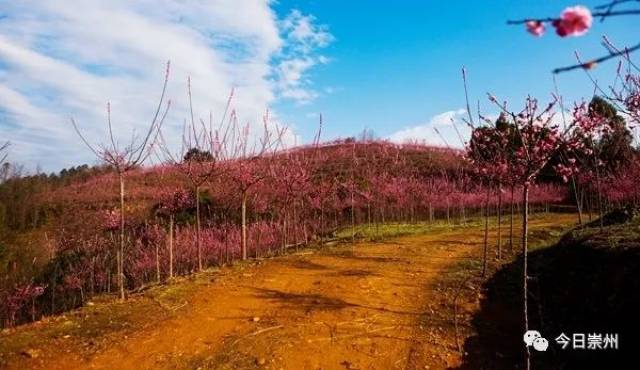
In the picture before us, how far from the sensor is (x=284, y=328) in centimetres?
696

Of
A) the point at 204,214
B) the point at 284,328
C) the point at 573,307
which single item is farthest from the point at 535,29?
the point at 204,214

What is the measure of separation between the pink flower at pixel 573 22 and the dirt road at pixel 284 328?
494 centimetres

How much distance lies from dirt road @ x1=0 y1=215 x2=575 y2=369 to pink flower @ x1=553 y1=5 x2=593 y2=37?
4940 millimetres

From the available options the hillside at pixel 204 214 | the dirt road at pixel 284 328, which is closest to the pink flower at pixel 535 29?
the dirt road at pixel 284 328

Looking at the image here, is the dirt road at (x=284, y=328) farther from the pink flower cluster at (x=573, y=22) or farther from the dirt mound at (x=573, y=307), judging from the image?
the pink flower cluster at (x=573, y=22)

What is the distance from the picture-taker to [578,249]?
8.42m

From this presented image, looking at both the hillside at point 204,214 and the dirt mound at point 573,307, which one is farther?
the hillside at point 204,214

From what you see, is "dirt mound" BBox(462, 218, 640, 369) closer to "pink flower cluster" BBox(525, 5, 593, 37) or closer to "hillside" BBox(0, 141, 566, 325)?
"pink flower cluster" BBox(525, 5, 593, 37)

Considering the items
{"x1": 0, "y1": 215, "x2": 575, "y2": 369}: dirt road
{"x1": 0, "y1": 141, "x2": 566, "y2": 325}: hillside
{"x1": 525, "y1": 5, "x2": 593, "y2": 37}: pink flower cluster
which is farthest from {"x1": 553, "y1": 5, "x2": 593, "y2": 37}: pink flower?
{"x1": 0, "y1": 141, "x2": 566, "y2": 325}: hillside

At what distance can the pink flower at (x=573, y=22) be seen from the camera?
1.60 m

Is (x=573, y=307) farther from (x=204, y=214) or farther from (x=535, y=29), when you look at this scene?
(x=204, y=214)

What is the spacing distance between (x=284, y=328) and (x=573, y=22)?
603cm

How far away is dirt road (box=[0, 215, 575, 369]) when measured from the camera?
20.0ft

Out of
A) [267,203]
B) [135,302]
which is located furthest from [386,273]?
[267,203]
